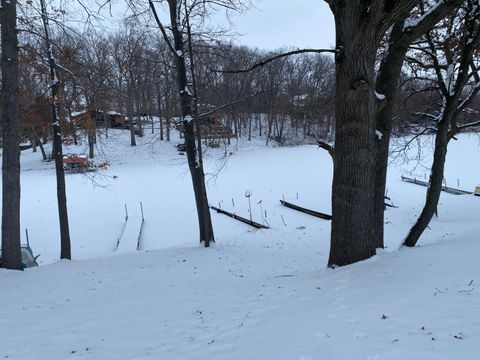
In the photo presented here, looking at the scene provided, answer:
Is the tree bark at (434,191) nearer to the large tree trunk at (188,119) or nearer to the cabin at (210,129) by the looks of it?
the large tree trunk at (188,119)

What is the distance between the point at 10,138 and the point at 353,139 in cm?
723

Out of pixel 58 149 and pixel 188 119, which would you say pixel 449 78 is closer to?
pixel 188 119

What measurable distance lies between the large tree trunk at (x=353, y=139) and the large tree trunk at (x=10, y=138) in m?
6.92

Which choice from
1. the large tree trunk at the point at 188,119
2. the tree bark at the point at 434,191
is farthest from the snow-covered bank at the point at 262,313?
the large tree trunk at the point at 188,119

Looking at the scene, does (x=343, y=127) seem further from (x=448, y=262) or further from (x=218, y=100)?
(x=218, y=100)

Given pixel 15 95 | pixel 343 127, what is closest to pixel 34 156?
pixel 15 95

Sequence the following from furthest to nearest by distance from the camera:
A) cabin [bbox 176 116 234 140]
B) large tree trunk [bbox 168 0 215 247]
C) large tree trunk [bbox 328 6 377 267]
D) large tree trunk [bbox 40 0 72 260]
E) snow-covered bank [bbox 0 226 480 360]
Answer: cabin [bbox 176 116 234 140]
large tree trunk [bbox 168 0 215 247]
large tree trunk [bbox 40 0 72 260]
large tree trunk [bbox 328 6 377 267]
snow-covered bank [bbox 0 226 480 360]

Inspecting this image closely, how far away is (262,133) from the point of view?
62938 mm

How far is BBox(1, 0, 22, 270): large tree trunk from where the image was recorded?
8.29 meters

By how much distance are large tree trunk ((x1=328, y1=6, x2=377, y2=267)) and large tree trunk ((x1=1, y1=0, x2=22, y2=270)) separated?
6.92 metres

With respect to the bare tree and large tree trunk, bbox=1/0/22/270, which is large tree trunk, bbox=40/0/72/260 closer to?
large tree trunk, bbox=1/0/22/270

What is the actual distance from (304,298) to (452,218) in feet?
48.9

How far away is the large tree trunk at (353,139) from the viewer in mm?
5395

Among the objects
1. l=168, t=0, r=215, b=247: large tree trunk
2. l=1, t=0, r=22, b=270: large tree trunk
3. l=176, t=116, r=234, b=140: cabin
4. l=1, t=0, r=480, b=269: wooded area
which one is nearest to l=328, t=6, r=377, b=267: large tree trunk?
l=1, t=0, r=480, b=269: wooded area
